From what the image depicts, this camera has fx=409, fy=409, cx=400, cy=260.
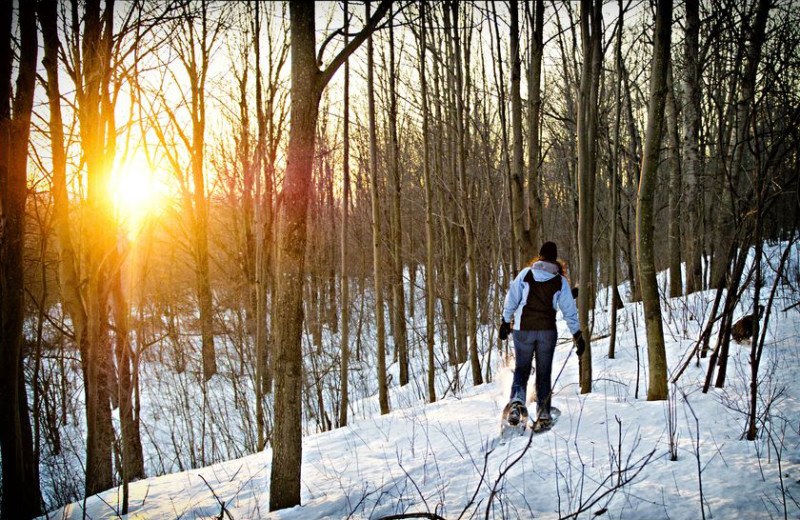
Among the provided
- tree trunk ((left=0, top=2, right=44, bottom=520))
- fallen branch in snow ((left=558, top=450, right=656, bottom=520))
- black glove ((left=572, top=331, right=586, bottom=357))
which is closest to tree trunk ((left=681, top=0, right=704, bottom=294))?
black glove ((left=572, top=331, right=586, bottom=357))

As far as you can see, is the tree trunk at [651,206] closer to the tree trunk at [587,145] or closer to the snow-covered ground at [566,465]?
the snow-covered ground at [566,465]

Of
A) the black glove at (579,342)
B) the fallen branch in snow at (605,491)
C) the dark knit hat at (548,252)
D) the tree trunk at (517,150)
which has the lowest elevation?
the fallen branch in snow at (605,491)

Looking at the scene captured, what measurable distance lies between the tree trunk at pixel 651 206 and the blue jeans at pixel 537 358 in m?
0.88

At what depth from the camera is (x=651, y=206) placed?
150 inches

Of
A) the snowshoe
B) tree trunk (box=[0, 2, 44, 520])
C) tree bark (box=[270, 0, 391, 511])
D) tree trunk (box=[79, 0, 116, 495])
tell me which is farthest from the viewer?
tree trunk (box=[79, 0, 116, 495])

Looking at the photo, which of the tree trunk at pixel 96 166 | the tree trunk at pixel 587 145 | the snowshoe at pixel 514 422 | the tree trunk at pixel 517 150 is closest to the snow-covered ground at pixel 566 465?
the snowshoe at pixel 514 422

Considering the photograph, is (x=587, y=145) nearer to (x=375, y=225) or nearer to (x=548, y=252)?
(x=548, y=252)

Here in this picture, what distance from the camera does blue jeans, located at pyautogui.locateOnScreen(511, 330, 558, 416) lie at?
4090mm

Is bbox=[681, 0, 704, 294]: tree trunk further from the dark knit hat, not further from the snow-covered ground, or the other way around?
the dark knit hat

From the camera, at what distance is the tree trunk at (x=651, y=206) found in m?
3.66

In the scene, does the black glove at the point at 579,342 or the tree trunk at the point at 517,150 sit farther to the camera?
the tree trunk at the point at 517,150

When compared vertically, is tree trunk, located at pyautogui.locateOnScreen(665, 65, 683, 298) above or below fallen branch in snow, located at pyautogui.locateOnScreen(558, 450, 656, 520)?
above

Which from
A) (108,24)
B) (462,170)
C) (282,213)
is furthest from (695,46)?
(108,24)

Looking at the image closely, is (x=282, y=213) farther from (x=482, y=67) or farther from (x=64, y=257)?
(x=482, y=67)
